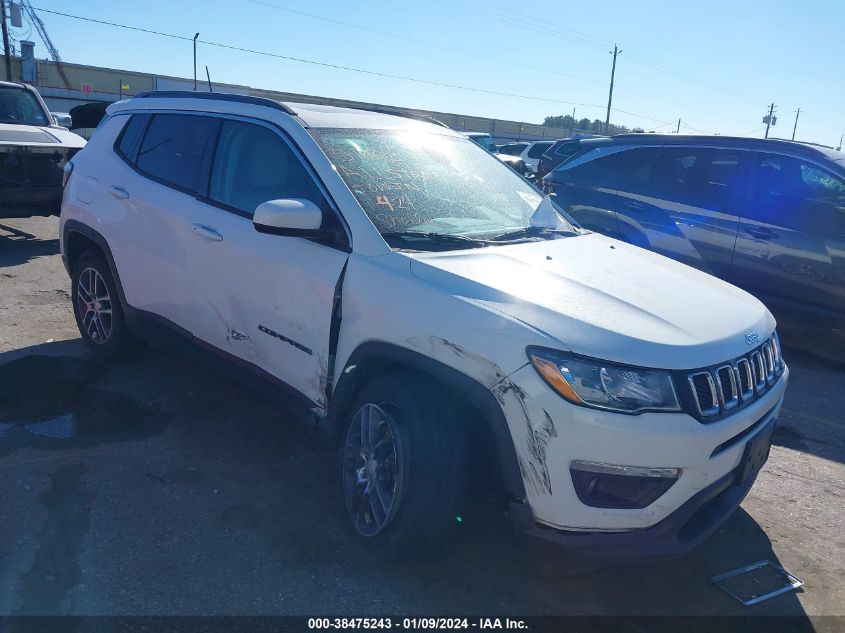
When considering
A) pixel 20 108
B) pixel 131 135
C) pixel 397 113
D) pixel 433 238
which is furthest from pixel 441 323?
pixel 20 108

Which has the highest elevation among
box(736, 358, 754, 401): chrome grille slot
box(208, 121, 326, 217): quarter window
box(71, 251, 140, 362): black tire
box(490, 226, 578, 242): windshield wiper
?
box(208, 121, 326, 217): quarter window

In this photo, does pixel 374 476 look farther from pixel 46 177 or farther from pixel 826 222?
pixel 46 177

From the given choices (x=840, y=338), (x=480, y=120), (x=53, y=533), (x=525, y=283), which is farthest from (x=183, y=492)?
(x=480, y=120)

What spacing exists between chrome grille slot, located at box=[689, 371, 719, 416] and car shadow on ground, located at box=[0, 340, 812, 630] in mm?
705

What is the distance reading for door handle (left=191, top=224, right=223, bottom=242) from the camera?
12.2ft

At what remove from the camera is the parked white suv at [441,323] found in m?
2.41

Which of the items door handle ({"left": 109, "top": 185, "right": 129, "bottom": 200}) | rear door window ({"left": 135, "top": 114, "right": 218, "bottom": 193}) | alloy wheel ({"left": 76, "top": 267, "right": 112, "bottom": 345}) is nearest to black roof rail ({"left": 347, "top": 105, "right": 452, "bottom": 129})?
rear door window ({"left": 135, "top": 114, "right": 218, "bottom": 193})

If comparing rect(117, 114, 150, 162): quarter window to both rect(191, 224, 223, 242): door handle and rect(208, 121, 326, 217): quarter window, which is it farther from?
rect(191, 224, 223, 242): door handle

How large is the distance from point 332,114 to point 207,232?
0.94 m

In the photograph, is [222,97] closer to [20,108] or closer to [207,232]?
[207,232]

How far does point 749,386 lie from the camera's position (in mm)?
2758

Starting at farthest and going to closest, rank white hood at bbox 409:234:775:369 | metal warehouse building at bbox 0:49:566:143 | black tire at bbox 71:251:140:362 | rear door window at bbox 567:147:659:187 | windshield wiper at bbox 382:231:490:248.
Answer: metal warehouse building at bbox 0:49:566:143
rear door window at bbox 567:147:659:187
black tire at bbox 71:251:140:362
windshield wiper at bbox 382:231:490:248
white hood at bbox 409:234:775:369

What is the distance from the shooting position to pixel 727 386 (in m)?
2.61

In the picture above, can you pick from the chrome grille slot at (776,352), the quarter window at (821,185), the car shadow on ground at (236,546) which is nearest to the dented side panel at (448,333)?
the car shadow on ground at (236,546)
